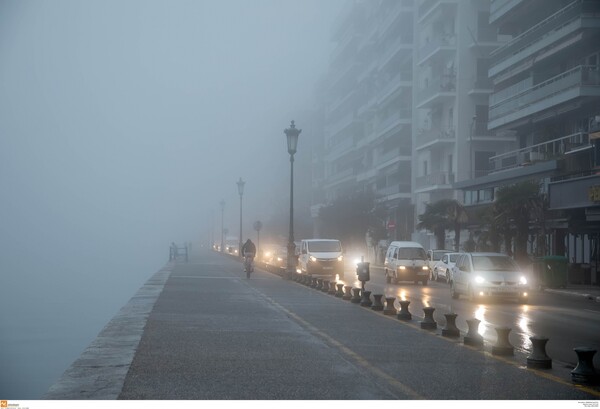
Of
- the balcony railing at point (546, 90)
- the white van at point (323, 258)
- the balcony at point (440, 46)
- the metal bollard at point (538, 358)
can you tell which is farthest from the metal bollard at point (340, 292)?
the balcony at point (440, 46)

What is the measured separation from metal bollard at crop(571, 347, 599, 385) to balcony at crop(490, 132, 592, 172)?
111 feet

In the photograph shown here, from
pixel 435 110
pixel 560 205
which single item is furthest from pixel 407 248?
pixel 435 110

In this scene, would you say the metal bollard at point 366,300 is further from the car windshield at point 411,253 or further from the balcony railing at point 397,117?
the balcony railing at point 397,117

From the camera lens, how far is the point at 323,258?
4425cm

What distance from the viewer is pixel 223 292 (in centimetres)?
2983

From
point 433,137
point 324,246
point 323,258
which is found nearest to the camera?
point 323,258

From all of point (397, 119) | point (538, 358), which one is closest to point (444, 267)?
point (538, 358)

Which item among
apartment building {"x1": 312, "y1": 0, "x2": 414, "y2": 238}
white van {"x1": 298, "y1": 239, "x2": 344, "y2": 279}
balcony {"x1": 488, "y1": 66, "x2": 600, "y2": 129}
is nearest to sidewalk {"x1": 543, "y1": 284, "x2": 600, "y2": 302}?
white van {"x1": 298, "y1": 239, "x2": 344, "y2": 279}

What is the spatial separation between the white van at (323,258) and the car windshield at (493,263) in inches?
636

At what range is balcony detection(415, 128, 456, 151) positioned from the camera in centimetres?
7192

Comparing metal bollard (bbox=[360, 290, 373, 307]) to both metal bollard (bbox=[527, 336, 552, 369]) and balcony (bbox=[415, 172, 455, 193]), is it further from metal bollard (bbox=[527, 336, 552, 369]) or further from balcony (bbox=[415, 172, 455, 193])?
balcony (bbox=[415, 172, 455, 193])

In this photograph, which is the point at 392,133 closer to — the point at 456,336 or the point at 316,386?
the point at 456,336

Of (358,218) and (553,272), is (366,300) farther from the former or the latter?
(358,218)

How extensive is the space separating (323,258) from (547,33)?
1799 cm
